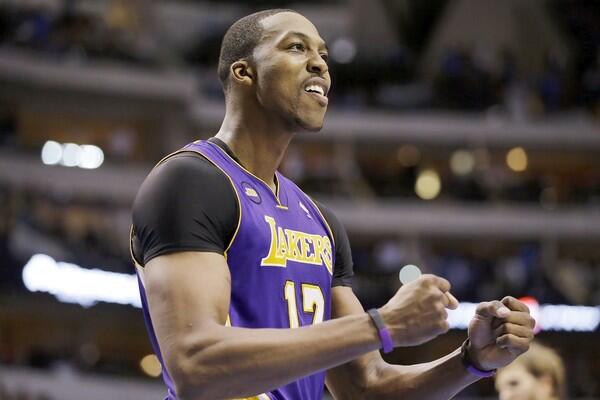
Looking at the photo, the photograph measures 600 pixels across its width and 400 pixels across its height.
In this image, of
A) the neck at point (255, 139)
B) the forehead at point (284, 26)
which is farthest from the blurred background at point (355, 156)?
the forehead at point (284, 26)

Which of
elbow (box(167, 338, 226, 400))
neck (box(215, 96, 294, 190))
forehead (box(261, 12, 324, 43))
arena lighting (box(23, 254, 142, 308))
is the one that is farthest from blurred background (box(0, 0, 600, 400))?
elbow (box(167, 338, 226, 400))

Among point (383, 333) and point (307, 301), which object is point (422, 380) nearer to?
point (307, 301)

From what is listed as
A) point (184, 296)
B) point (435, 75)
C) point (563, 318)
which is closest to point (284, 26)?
point (184, 296)

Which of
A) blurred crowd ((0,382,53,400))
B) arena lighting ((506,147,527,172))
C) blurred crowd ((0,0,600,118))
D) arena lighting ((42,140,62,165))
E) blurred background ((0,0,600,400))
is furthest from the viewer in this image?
arena lighting ((506,147,527,172))

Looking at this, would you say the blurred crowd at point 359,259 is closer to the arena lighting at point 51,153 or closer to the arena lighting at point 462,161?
the arena lighting at point 51,153

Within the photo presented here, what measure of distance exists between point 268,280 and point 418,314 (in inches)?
28.2

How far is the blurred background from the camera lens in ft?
101

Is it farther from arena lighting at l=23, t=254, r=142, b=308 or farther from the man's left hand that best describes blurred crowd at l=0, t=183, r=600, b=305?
the man's left hand

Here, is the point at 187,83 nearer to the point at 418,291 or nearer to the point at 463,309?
the point at 463,309

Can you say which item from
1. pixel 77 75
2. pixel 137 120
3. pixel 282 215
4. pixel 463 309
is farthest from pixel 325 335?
pixel 137 120

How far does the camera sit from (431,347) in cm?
3756

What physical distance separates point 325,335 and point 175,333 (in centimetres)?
52

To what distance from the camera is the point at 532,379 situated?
6.46 metres

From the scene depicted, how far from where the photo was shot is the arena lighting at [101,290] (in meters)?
29.1
